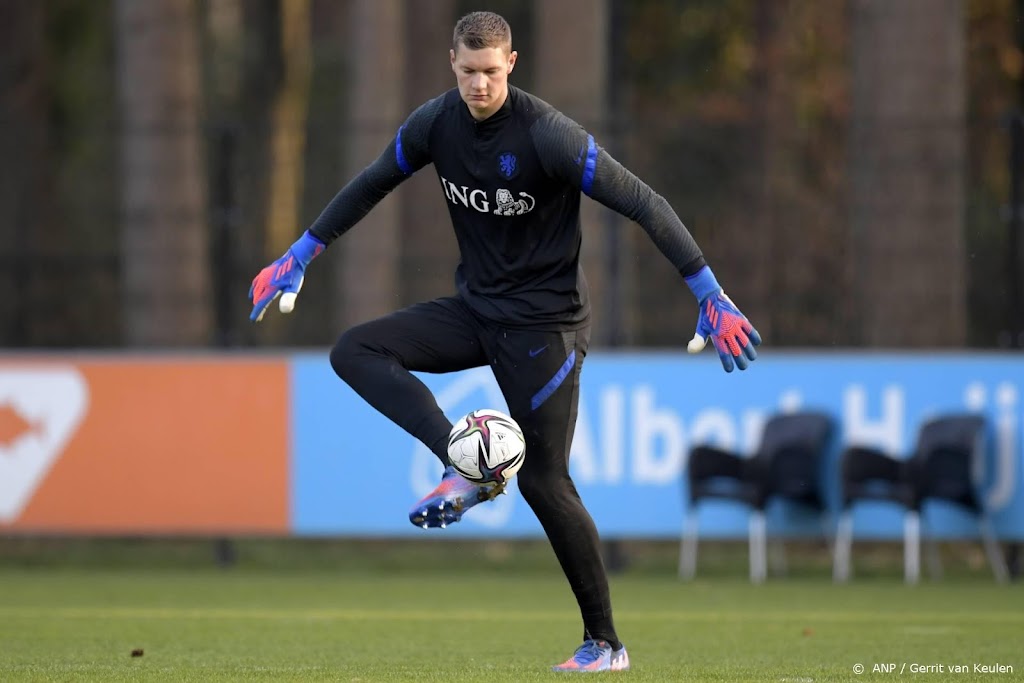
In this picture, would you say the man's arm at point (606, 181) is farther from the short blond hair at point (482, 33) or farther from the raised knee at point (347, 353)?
the raised knee at point (347, 353)

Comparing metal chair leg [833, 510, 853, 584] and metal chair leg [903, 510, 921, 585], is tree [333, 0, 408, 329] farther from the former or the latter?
metal chair leg [903, 510, 921, 585]

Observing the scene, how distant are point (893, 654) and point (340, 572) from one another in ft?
21.0

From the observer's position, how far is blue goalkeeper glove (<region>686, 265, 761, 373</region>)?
21.4 feet

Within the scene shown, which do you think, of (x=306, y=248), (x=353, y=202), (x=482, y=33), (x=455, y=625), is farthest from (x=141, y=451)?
(x=482, y=33)

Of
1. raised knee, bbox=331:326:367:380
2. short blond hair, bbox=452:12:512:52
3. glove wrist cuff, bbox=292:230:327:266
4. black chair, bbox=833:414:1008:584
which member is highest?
short blond hair, bbox=452:12:512:52

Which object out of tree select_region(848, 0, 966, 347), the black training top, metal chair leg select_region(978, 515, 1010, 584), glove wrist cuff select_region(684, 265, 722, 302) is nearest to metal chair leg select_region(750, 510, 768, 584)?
metal chair leg select_region(978, 515, 1010, 584)

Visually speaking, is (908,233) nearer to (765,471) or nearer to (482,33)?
(765,471)

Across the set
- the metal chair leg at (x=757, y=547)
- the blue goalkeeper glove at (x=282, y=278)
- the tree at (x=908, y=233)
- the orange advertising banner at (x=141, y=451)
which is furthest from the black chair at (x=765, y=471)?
the blue goalkeeper glove at (x=282, y=278)

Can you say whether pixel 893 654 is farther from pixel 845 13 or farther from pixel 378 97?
pixel 845 13

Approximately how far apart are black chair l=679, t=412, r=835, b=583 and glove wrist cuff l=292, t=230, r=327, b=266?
5.69m

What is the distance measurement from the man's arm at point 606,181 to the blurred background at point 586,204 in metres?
6.77

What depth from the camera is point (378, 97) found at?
67.5 feet

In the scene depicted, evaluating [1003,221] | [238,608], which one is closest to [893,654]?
[238,608]

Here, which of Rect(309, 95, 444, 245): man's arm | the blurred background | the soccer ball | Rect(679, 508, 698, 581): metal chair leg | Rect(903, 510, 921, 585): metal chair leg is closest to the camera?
the soccer ball
